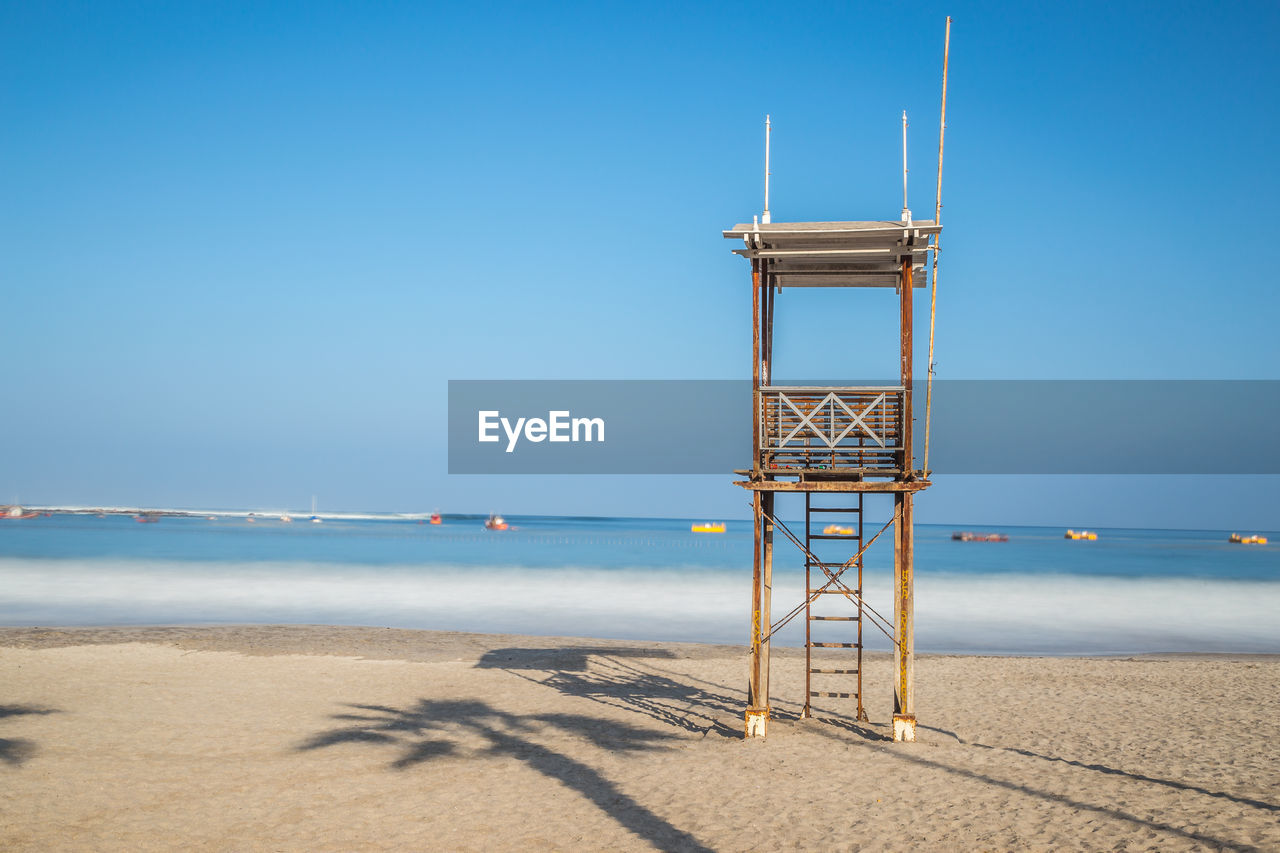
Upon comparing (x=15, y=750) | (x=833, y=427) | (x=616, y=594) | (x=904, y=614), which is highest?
(x=833, y=427)

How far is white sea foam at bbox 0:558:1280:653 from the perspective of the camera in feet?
81.0

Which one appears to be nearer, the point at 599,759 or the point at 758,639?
the point at 599,759

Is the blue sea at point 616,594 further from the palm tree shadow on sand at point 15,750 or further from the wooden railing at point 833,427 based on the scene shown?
the palm tree shadow on sand at point 15,750

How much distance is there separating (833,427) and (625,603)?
23.0 meters

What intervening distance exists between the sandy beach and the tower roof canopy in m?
5.83

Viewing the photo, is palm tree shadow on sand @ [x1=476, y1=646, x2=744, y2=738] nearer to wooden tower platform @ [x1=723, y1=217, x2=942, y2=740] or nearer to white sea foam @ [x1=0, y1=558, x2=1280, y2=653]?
wooden tower platform @ [x1=723, y1=217, x2=942, y2=740]

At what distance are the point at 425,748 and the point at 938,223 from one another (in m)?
8.56

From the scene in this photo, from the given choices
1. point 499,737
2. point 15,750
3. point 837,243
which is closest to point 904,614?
point 837,243

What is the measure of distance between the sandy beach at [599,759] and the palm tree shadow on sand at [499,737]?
0.05 m

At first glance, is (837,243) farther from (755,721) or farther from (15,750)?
(15,750)

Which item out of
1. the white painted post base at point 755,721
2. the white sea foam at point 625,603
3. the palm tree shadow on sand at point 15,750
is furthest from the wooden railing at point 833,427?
the white sea foam at point 625,603

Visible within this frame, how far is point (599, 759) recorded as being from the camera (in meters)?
10.4

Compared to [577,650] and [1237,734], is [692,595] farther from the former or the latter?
[1237,734]

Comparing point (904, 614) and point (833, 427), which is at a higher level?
point (833, 427)
